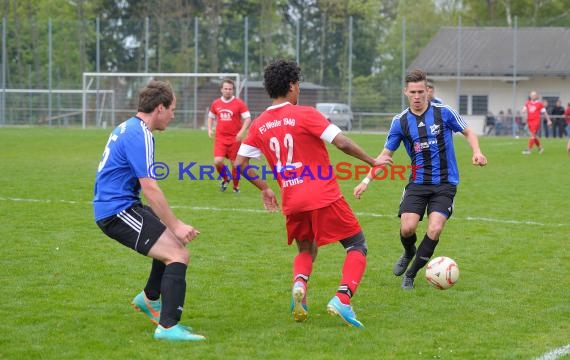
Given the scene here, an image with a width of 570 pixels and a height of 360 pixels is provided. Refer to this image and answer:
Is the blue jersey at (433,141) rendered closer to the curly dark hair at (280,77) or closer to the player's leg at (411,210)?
the player's leg at (411,210)

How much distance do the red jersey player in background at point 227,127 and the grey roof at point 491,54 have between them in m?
26.7

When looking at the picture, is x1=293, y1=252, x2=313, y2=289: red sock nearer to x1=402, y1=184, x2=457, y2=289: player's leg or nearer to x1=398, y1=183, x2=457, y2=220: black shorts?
x1=402, y1=184, x2=457, y2=289: player's leg

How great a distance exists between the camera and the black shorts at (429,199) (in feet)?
24.5

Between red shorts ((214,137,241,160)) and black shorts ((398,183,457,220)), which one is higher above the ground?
red shorts ((214,137,241,160))

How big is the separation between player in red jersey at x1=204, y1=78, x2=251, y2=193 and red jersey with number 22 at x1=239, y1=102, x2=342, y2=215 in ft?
27.7

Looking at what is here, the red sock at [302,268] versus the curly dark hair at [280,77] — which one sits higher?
the curly dark hair at [280,77]

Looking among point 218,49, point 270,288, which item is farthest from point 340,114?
point 270,288

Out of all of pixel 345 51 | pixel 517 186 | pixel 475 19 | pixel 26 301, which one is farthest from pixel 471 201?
pixel 475 19

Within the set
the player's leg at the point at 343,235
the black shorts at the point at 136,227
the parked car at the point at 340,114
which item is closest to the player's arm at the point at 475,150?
the player's leg at the point at 343,235

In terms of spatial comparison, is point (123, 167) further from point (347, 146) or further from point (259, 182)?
point (347, 146)

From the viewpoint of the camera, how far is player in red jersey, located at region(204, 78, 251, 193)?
14716 millimetres

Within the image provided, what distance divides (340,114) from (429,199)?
30.1 m

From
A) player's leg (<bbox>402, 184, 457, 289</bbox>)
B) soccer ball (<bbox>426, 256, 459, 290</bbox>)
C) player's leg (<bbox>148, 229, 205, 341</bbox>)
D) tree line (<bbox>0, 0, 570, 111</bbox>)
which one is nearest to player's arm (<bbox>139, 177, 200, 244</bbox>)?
player's leg (<bbox>148, 229, 205, 341</bbox>)

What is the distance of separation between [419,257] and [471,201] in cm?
631
